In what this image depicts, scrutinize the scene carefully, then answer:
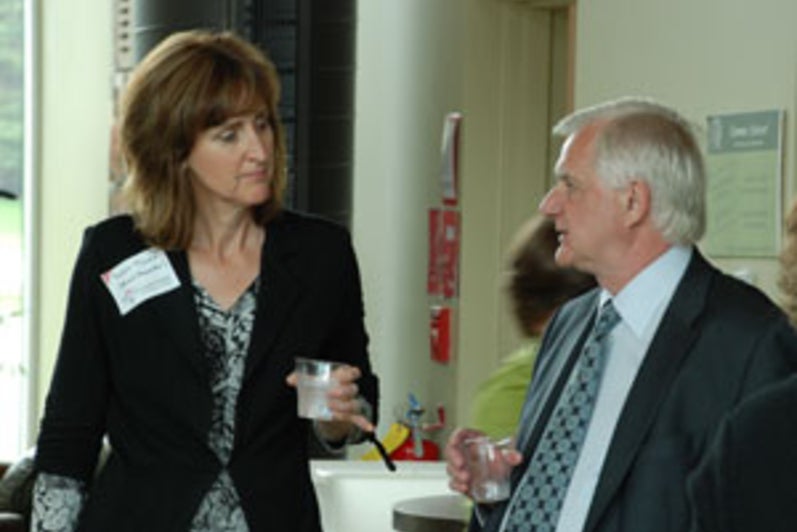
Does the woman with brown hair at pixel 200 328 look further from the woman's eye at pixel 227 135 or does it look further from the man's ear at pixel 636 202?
the man's ear at pixel 636 202

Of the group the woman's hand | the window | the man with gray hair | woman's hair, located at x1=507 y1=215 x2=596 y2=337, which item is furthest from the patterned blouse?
the window

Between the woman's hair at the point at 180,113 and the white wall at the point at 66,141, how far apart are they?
705cm

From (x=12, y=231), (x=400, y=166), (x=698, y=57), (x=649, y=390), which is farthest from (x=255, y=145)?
(x=12, y=231)

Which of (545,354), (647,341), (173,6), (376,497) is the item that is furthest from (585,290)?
(173,6)

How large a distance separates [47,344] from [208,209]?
777cm

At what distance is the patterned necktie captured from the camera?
9.05 feet

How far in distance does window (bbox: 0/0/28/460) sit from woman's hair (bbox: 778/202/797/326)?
8979mm

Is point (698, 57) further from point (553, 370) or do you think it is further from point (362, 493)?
point (553, 370)

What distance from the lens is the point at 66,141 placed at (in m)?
10.5

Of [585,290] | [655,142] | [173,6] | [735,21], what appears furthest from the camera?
[173,6]

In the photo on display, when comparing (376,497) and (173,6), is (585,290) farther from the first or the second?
(173,6)

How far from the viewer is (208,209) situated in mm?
3080

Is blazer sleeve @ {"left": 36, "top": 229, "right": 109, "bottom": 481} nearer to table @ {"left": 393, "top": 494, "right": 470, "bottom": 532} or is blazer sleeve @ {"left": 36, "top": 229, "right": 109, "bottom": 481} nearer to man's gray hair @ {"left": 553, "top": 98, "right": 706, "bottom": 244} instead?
man's gray hair @ {"left": 553, "top": 98, "right": 706, "bottom": 244}

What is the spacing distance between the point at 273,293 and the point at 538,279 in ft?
1.50
